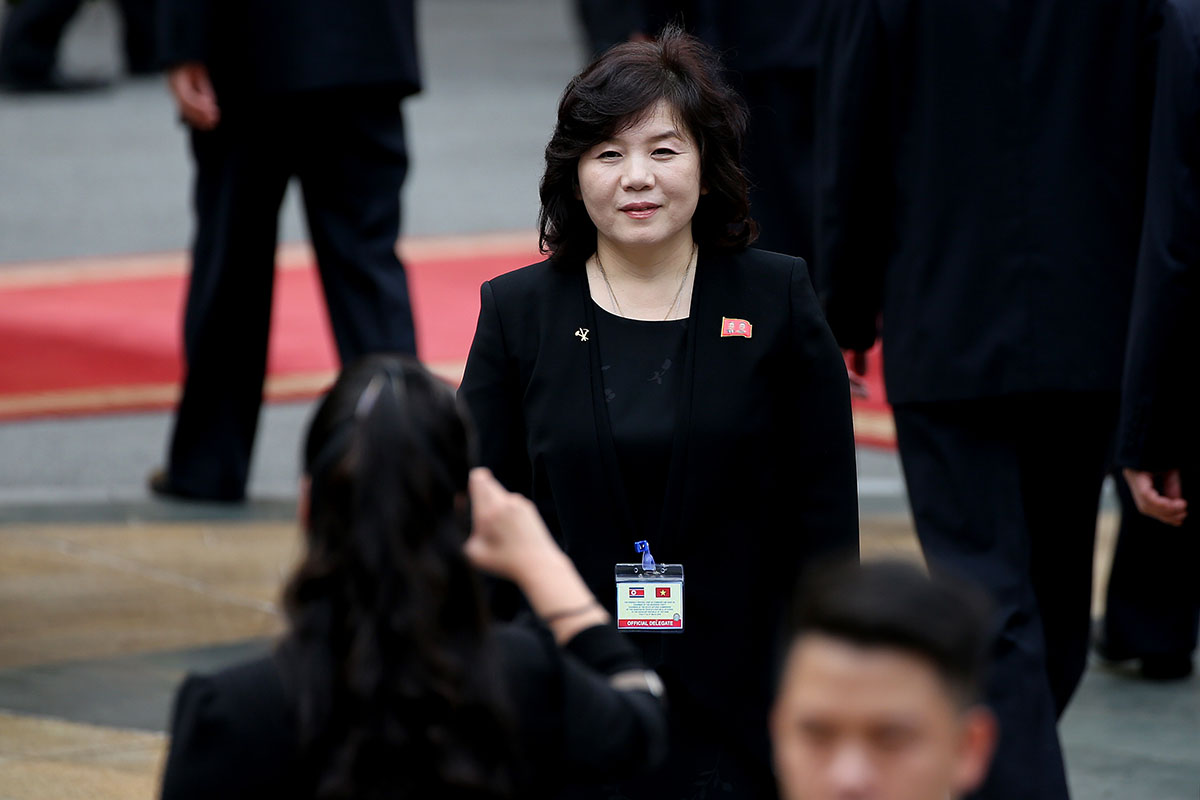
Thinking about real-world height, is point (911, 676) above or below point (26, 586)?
above

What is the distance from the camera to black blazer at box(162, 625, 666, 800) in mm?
2232

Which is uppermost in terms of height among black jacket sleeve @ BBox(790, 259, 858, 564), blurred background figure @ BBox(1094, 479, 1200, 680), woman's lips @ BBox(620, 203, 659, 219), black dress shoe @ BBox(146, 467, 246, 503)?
woman's lips @ BBox(620, 203, 659, 219)

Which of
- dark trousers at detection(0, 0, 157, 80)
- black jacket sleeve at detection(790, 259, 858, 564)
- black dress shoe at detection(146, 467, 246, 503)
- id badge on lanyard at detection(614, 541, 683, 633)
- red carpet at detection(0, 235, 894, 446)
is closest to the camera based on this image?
id badge on lanyard at detection(614, 541, 683, 633)

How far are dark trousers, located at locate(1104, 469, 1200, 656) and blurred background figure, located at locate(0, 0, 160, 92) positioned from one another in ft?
39.5

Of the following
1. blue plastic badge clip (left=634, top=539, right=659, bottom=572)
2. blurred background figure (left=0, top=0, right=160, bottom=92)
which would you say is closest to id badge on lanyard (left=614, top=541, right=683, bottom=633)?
blue plastic badge clip (left=634, top=539, right=659, bottom=572)

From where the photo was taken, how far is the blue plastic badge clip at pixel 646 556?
3477 mm

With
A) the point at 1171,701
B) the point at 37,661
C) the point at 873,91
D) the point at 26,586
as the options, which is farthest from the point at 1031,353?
the point at 26,586

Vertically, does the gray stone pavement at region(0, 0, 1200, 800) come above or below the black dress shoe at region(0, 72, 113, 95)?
below

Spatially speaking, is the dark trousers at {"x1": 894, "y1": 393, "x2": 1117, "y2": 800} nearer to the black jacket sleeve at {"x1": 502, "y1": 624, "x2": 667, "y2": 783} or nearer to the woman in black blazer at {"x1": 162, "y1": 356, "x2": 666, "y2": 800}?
the black jacket sleeve at {"x1": 502, "y1": 624, "x2": 667, "y2": 783}

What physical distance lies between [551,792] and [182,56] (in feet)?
14.6

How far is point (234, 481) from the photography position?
22.9ft

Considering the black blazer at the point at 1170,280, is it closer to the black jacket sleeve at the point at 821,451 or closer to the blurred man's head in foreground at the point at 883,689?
the black jacket sleeve at the point at 821,451

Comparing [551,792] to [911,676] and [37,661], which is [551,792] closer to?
[911,676]

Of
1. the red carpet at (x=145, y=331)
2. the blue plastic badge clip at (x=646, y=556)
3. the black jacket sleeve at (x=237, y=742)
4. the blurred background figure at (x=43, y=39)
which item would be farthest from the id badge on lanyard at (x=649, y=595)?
the blurred background figure at (x=43, y=39)
